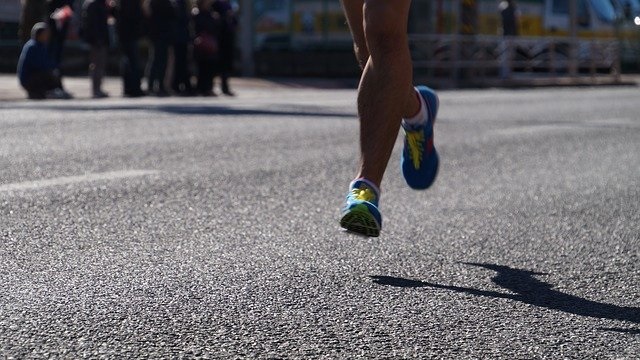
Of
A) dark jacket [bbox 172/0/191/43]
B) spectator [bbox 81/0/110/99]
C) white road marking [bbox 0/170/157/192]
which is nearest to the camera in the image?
white road marking [bbox 0/170/157/192]

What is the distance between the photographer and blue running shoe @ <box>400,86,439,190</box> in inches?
188

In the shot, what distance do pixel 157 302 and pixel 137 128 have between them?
6.21 m

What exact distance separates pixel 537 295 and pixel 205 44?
1506 centimetres

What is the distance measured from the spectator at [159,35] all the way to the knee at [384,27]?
45.4ft

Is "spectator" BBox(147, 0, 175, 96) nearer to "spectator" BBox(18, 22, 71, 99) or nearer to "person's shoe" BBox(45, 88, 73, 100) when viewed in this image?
"person's shoe" BBox(45, 88, 73, 100)

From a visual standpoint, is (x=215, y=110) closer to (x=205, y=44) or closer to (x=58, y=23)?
(x=58, y=23)

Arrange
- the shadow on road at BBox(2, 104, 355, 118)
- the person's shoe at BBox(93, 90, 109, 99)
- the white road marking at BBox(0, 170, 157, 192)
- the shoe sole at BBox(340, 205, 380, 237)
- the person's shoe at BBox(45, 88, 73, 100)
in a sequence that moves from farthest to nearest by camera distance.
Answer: the person's shoe at BBox(93, 90, 109, 99) → the person's shoe at BBox(45, 88, 73, 100) → the shadow on road at BBox(2, 104, 355, 118) → the white road marking at BBox(0, 170, 157, 192) → the shoe sole at BBox(340, 205, 380, 237)

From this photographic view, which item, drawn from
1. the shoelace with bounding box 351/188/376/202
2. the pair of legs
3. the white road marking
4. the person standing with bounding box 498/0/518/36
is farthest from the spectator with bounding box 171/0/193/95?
the shoelace with bounding box 351/188/376/202

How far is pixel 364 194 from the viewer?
13.0 ft

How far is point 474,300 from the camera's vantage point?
3.64 m

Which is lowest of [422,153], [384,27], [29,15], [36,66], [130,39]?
[36,66]

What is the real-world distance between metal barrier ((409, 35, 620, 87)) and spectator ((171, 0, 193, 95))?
749 cm

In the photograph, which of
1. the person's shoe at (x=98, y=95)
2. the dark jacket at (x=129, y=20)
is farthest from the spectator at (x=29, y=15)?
the person's shoe at (x=98, y=95)

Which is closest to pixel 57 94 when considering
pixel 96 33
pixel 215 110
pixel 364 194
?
pixel 96 33
